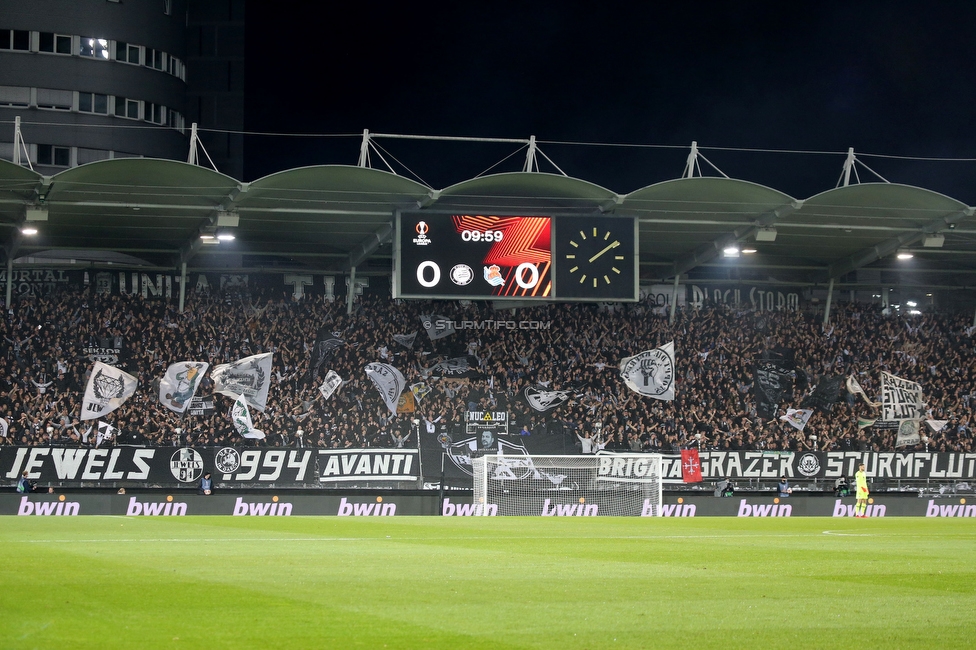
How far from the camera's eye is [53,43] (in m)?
55.6

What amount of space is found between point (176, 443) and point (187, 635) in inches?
1090

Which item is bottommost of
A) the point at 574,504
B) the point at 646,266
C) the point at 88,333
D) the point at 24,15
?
the point at 574,504

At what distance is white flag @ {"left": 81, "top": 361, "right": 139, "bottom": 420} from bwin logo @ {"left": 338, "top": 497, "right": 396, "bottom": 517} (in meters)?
8.89

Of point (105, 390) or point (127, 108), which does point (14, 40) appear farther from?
point (105, 390)

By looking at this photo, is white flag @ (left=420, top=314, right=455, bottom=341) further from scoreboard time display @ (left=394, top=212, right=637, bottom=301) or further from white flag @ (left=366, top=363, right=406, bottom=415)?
scoreboard time display @ (left=394, top=212, right=637, bottom=301)

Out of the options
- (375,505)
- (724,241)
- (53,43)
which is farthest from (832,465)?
(53,43)

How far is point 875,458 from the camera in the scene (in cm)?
3781

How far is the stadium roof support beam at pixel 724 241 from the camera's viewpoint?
34.5m

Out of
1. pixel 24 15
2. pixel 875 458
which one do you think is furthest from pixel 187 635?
pixel 24 15

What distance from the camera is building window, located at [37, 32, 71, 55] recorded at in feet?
181

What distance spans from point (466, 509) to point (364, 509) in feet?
9.76

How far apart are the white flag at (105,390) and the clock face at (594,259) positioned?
47.9 feet

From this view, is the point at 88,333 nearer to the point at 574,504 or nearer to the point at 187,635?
the point at 574,504

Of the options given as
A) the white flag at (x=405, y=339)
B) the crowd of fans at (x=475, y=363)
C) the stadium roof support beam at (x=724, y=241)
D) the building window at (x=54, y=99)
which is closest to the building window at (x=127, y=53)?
the building window at (x=54, y=99)
